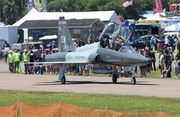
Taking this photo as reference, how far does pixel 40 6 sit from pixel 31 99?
47.6 metres

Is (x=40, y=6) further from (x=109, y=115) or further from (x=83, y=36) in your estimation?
(x=109, y=115)

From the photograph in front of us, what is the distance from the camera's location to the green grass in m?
18.6

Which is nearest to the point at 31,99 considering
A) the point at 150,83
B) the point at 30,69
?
the point at 150,83

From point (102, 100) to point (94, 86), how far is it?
553 cm

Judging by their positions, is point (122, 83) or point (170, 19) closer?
point (122, 83)

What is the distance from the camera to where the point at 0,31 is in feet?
167

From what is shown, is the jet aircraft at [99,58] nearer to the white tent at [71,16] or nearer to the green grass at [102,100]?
the green grass at [102,100]

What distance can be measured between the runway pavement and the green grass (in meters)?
1.43

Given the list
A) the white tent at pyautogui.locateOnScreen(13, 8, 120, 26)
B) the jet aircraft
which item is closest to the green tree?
the white tent at pyautogui.locateOnScreen(13, 8, 120, 26)

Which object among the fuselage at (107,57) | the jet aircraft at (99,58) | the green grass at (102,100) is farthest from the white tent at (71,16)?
the green grass at (102,100)

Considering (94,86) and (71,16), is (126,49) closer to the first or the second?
(94,86)

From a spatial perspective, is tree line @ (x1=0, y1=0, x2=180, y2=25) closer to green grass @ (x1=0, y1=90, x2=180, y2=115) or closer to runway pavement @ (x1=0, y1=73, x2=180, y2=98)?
runway pavement @ (x1=0, y1=73, x2=180, y2=98)

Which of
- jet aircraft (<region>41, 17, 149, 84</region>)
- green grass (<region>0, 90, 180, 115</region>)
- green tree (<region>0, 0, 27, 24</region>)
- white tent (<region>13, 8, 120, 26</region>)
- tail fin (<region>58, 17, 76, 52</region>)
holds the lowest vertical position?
green grass (<region>0, 90, 180, 115</region>)

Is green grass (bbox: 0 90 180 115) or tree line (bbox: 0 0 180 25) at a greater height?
tree line (bbox: 0 0 180 25)
